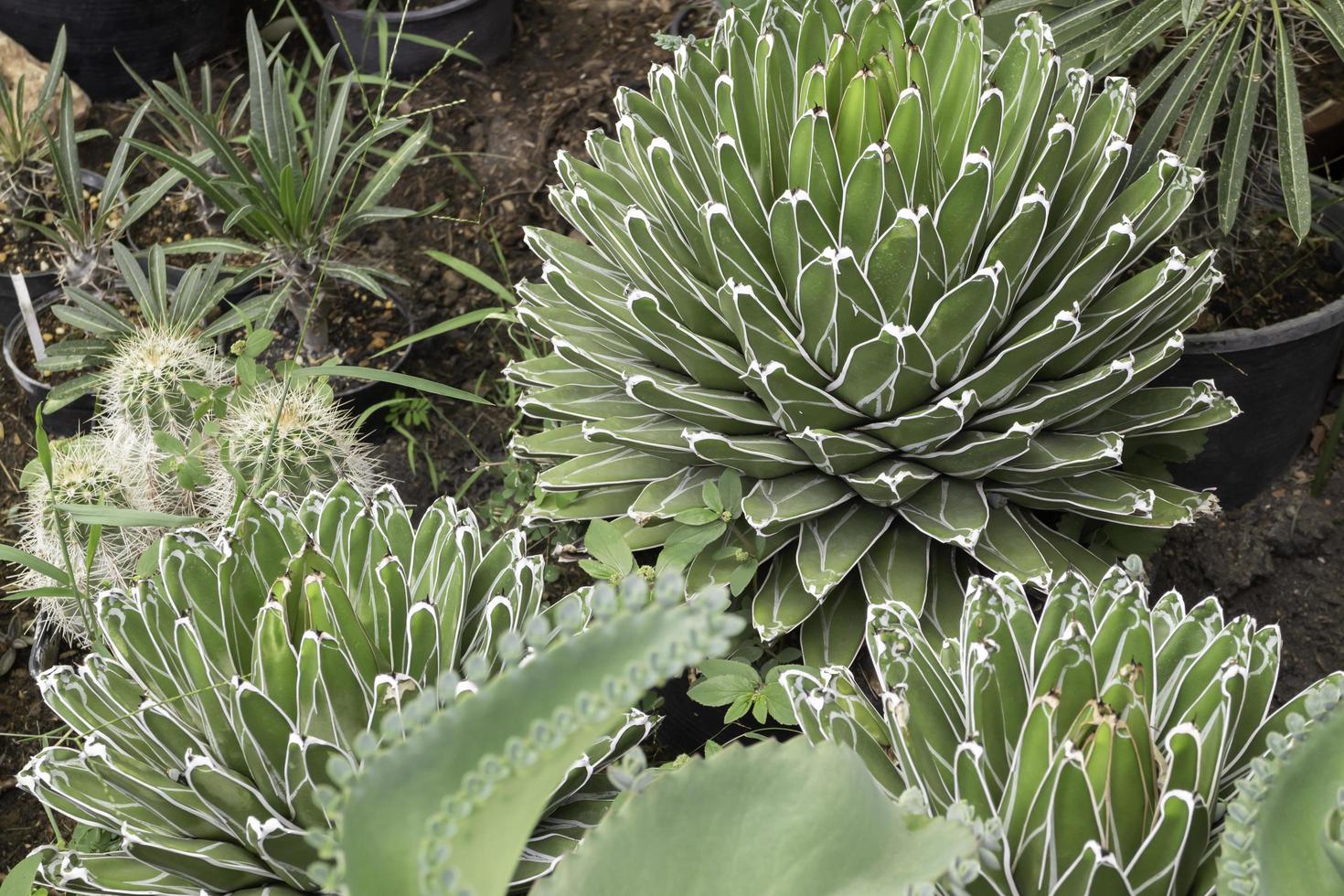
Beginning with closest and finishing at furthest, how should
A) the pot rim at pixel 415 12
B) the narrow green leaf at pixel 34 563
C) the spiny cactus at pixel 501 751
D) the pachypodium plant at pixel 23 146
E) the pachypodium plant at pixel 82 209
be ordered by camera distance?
1. the spiny cactus at pixel 501 751
2. the narrow green leaf at pixel 34 563
3. the pachypodium plant at pixel 82 209
4. the pachypodium plant at pixel 23 146
5. the pot rim at pixel 415 12

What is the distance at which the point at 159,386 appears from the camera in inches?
65.6

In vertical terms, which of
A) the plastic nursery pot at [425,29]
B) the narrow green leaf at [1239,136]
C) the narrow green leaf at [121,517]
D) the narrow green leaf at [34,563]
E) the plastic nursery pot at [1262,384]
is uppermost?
the plastic nursery pot at [425,29]

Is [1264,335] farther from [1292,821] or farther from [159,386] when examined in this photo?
[159,386]

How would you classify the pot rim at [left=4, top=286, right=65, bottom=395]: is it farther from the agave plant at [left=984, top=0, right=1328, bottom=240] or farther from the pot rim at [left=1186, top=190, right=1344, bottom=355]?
the pot rim at [left=1186, top=190, right=1344, bottom=355]

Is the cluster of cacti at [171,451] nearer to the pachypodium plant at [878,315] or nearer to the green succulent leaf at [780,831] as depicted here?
the pachypodium plant at [878,315]

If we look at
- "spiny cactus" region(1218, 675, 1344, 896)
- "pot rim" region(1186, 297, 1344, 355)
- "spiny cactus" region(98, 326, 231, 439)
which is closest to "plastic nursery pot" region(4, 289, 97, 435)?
"spiny cactus" region(98, 326, 231, 439)

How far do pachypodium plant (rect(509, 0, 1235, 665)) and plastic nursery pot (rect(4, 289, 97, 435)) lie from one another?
1.35m

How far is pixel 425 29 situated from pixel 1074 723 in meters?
2.45

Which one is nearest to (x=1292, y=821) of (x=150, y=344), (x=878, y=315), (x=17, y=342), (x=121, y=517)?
(x=878, y=315)

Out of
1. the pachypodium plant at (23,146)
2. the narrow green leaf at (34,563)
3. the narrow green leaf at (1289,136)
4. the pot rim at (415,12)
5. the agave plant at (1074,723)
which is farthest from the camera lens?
the pot rim at (415,12)

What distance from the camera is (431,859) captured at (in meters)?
0.37

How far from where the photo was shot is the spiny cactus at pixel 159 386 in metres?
1.66

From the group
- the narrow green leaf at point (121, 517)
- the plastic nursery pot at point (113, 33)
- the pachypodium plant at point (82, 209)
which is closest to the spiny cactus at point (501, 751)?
the narrow green leaf at point (121, 517)

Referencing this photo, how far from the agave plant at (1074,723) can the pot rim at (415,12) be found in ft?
7.16
